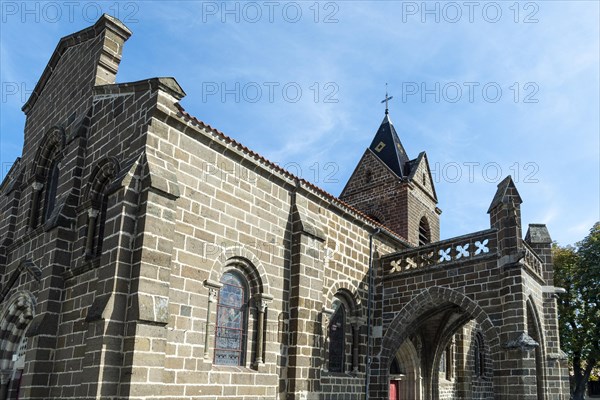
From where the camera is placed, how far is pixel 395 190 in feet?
73.3

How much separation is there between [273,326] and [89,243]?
14.4 ft

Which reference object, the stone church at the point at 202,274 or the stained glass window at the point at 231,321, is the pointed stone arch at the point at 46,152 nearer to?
the stone church at the point at 202,274

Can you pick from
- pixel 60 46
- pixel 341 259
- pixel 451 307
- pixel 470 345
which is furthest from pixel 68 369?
pixel 470 345

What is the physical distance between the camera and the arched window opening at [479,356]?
70.7ft

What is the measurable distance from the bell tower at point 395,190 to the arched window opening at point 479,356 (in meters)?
4.71

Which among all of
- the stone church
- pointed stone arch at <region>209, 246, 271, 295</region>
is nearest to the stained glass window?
the stone church

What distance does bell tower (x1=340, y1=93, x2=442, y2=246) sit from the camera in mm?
21812

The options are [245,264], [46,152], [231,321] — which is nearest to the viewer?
[231,321]

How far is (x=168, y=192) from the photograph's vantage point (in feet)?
31.3

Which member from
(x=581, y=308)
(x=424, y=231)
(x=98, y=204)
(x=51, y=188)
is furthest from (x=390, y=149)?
(x=98, y=204)

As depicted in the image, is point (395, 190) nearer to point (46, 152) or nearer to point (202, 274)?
point (202, 274)

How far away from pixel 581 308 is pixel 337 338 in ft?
69.6

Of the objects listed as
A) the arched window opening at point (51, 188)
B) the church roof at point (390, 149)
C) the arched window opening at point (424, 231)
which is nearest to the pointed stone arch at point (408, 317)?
the arched window opening at point (424, 231)

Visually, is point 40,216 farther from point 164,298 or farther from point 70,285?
point 164,298
